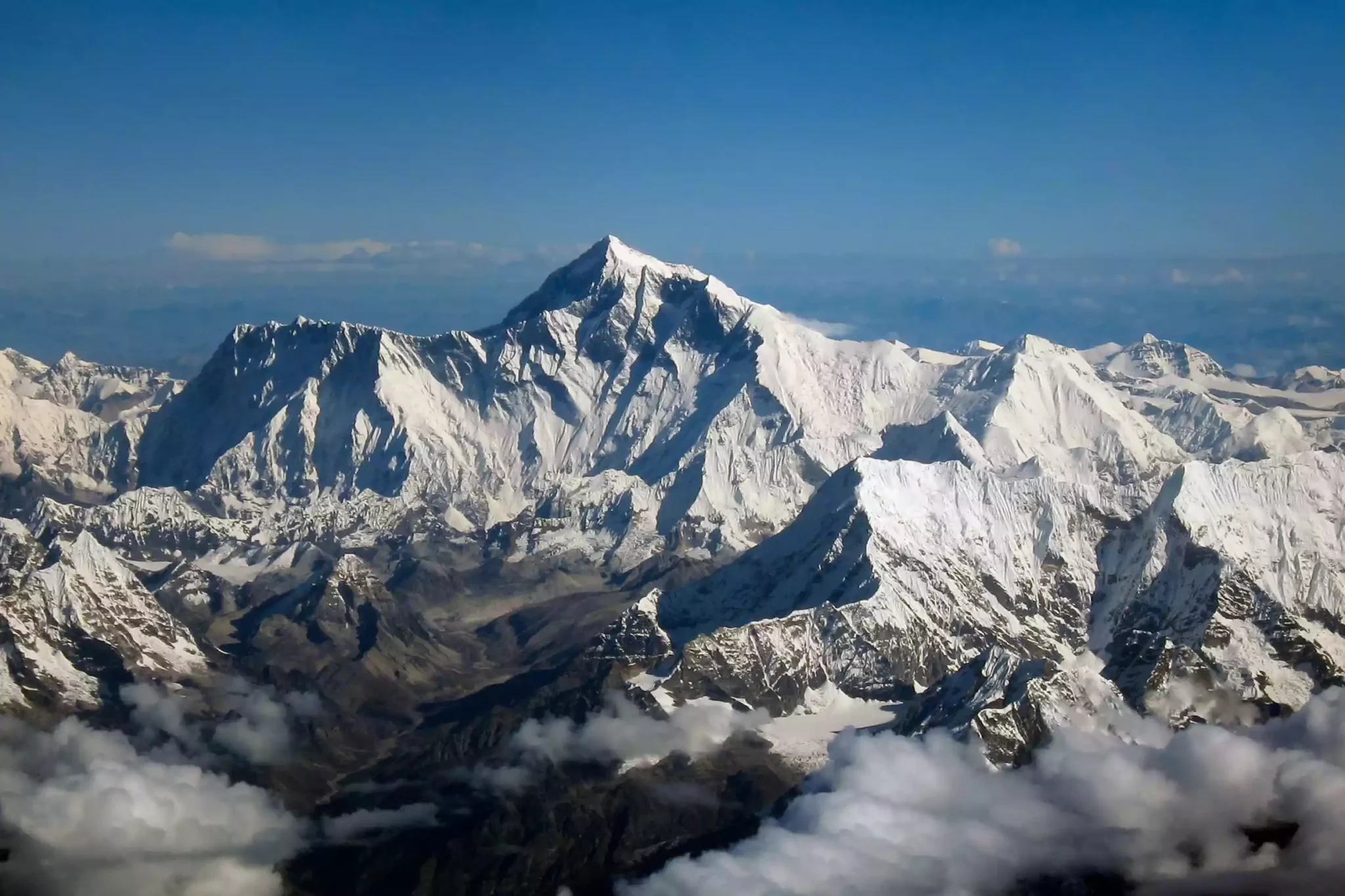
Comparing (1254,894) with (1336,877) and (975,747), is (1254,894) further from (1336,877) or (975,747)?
(975,747)

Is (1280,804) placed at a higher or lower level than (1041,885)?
higher

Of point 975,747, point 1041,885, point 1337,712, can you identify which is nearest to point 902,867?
point 1041,885

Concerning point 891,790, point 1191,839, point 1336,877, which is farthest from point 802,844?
point 1336,877

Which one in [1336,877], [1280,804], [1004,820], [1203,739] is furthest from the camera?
[1203,739]

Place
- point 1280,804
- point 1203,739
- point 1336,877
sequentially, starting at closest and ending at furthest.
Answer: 1. point 1336,877
2. point 1280,804
3. point 1203,739

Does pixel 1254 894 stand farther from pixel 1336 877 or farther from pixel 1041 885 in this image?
pixel 1041 885

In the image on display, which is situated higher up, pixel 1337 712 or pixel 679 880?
pixel 1337 712

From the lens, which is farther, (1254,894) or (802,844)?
(802,844)

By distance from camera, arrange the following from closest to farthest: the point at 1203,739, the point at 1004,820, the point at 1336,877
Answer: the point at 1336,877 < the point at 1004,820 < the point at 1203,739

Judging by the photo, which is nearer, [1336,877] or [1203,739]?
[1336,877]
